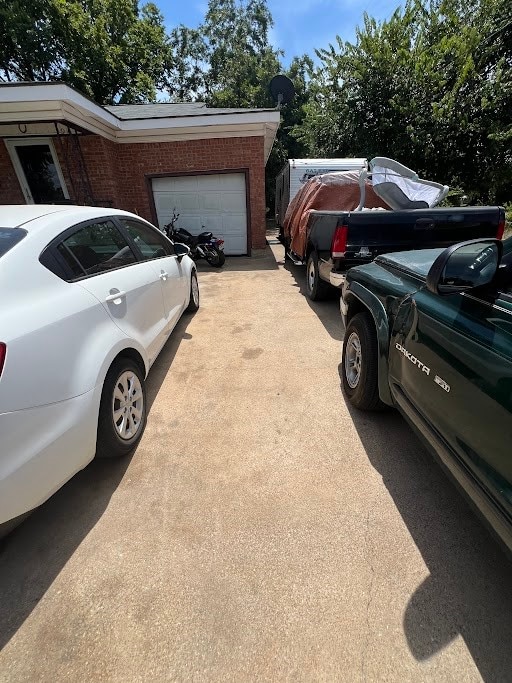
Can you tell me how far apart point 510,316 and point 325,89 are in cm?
1651

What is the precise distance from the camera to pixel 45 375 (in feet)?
5.08

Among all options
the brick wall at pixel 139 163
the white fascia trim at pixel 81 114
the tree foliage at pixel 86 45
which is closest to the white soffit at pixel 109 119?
the white fascia trim at pixel 81 114

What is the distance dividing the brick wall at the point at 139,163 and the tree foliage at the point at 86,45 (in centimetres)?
1270

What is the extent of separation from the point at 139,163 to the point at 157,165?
0.51m

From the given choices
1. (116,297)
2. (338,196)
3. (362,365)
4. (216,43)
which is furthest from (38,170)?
(216,43)

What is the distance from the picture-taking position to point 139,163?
29.3 feet

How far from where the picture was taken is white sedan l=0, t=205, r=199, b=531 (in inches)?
56.6

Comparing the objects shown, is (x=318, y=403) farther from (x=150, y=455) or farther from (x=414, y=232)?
(x=414, y=232)

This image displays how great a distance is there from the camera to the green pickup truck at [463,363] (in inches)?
50.2

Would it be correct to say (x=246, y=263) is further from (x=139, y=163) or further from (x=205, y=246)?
(x=139, y=163)

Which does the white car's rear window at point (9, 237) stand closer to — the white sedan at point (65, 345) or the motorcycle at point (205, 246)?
the white sedan at point (65, 345)

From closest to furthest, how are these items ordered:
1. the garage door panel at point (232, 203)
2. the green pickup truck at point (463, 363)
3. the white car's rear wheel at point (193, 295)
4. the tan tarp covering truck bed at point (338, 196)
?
the green pickup truck at point (463, 363) → the white car's rear wheel at point (193, 295) → the tan tarp covering truck bed at point (338, 196) → the garage door panel at point (232, 203)

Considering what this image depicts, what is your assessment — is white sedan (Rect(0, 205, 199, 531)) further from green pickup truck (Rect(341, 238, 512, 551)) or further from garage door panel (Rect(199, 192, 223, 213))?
garage door panel (Rect(199, 192, 223, 213))

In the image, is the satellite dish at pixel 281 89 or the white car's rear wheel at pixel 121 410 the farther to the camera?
the satellite dish at pixel 281 89
